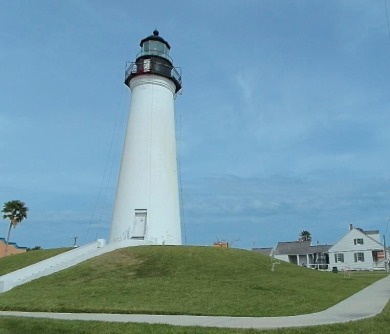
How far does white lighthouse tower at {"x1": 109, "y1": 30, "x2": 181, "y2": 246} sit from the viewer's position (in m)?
26.7

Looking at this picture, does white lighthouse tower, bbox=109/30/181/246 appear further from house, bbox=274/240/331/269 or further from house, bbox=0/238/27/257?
house, bbox=274/240/331/269

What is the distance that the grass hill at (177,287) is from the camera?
11914 millimetres

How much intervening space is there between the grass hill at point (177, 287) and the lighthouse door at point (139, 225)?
112 inches

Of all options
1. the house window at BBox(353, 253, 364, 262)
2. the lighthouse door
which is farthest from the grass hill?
the house window at BBox(353, 253, 364, 262)

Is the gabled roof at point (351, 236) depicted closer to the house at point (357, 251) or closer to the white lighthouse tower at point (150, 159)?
the house at point (357, 251)

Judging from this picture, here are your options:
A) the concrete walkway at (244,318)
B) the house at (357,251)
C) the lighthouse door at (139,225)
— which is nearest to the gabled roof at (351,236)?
the house at (357,251)

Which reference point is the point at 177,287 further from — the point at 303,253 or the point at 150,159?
the point at 303,253

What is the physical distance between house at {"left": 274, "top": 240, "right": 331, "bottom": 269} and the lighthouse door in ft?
135

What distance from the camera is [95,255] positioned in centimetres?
2302

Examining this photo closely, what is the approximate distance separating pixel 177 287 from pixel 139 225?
11.4 metres

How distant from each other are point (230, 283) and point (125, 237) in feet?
38.2

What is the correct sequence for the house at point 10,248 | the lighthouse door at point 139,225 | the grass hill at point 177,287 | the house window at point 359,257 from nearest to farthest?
the grass hill at point 177,287
the lighthouse door at point 139,225
the house at point 10,248
the house window at point 359,257

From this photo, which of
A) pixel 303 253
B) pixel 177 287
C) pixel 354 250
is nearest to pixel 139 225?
pixel 177 287

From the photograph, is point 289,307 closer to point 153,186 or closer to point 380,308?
point 380,308
